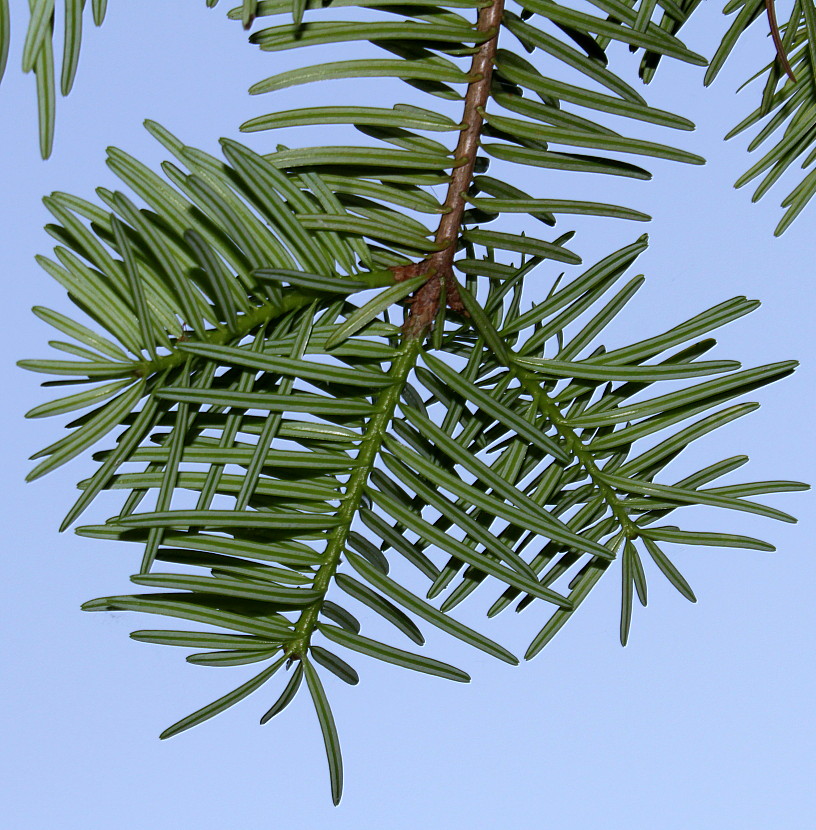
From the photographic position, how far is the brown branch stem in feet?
0.99

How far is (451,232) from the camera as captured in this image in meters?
0.31

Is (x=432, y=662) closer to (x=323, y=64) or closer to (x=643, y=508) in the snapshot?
(x=643, y=508)

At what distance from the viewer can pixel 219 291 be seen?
259 mm

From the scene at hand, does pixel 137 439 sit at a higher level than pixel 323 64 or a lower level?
lower

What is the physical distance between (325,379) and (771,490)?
191 mm

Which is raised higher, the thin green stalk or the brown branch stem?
the brown branch stem

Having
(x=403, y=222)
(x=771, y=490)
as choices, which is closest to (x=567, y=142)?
(x=403, y=222)

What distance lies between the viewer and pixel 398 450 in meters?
0.31

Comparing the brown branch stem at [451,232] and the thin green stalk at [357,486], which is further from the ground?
the brown branch stem at [451,232]

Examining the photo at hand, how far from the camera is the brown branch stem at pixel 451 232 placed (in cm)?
30

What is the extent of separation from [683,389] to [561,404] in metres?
0.05

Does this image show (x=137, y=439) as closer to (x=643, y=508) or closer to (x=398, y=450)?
(x=398, y=450)

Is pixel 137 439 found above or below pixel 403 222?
below

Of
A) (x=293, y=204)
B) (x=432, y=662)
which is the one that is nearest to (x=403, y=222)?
(x=293, y=204)
